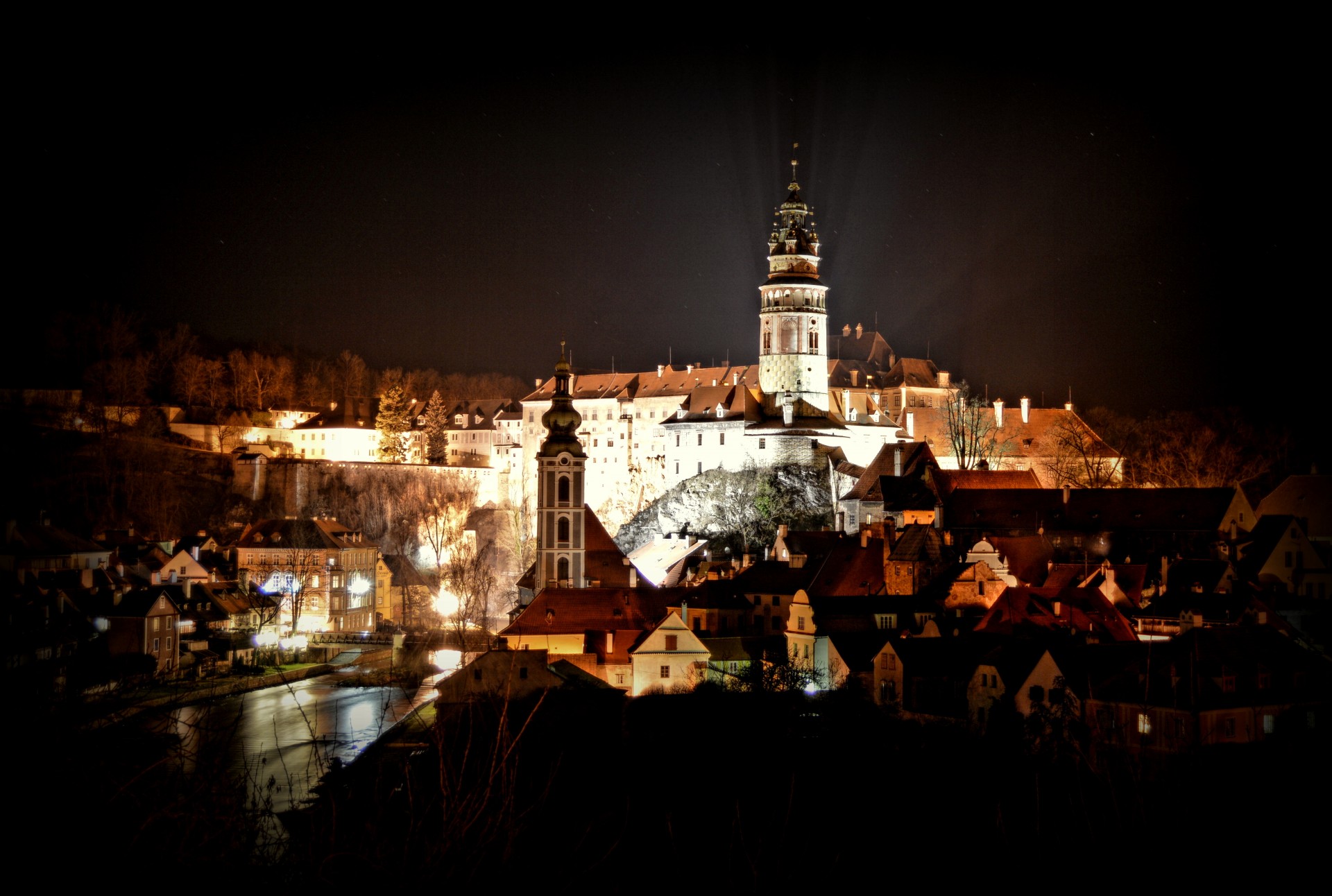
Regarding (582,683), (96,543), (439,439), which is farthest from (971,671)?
(439,439)

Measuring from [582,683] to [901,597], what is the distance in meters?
11.5

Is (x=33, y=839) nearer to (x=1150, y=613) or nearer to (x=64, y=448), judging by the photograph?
(x=1150, y=613)

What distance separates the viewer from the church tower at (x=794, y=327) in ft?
215

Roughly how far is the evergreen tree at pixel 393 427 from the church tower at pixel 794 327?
99.5 feet

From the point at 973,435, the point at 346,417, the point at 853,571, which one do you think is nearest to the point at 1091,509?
the point at 853,571

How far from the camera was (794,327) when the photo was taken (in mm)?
65562

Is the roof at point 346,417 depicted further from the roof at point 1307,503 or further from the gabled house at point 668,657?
the gabled house at point 668,657

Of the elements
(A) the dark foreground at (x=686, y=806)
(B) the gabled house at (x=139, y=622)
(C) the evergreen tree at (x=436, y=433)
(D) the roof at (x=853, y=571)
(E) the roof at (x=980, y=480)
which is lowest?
(A) the dark foreground at (x=686, y=806)

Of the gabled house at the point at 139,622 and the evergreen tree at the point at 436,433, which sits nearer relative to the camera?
the gabled house at the point at 139,622

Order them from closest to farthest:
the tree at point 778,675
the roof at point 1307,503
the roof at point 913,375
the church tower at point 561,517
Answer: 1. the tree at point 778,675
2. the roof at point 1307,503
3. the church tower at point 561,517
4. the roof at point 913,375

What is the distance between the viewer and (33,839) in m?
8.78

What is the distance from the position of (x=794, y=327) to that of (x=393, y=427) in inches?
1304

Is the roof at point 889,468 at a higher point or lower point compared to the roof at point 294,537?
higher

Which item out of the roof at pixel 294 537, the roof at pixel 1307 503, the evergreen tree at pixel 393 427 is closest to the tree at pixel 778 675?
the roof at pixel 1307 503
